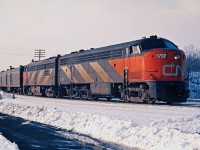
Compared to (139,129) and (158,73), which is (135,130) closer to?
(139,129)


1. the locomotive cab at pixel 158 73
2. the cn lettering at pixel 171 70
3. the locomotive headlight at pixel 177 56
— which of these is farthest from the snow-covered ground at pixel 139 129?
the locomotive headlight at pixel 177 56

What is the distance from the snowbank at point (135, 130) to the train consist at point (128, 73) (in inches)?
223

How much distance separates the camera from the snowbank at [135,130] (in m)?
8.00

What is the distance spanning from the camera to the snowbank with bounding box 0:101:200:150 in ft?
26.2

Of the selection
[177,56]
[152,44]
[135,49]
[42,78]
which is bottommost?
[42,78]

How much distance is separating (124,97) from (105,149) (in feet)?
39.4

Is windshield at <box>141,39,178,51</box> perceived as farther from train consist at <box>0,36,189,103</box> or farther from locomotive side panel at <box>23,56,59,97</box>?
locomotive side panel at <box>23,56,59,97</box>

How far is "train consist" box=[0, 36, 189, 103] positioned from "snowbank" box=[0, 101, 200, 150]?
5655 millimetres

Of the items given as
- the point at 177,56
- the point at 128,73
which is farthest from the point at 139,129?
the point at 128,73

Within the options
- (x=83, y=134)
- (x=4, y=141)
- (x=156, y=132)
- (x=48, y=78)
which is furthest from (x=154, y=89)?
(x=48, y=78)

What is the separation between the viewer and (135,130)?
9.66 metres

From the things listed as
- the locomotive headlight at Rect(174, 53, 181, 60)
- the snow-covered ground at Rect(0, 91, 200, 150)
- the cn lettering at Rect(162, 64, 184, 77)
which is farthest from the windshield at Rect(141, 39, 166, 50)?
the snow-covered ground at Rect(0, 91, 200, 150)

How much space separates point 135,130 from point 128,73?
1088cm

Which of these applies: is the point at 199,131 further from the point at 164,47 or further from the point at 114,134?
the point at 164,47
